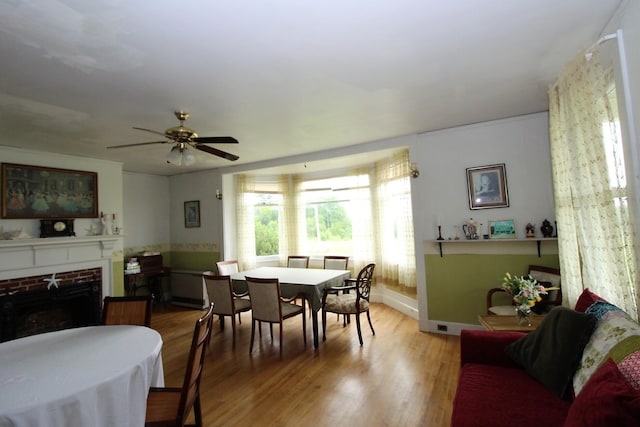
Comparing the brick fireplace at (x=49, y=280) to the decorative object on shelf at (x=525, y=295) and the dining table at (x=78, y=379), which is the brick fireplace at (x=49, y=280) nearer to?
the dining table at (x=78, y=379)

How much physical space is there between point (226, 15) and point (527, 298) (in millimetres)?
2836

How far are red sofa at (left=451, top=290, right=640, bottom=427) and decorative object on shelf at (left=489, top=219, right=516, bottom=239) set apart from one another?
1.62 metres

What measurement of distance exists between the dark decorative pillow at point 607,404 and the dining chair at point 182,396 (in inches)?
65.4

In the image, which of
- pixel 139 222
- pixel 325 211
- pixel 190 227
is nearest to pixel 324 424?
pixel 325 211

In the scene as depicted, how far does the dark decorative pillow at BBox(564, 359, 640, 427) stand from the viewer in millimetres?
882

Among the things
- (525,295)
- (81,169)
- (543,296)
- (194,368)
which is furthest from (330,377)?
(81,169)

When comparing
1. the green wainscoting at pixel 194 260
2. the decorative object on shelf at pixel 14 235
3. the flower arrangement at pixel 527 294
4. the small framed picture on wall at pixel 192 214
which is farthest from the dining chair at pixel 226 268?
the flower arrangement at pixel 527 294

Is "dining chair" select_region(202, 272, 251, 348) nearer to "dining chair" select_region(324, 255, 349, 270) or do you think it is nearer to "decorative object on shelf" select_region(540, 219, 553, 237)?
"dining chair" select_region(324, 255, 349, 270)

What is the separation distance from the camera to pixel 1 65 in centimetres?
191

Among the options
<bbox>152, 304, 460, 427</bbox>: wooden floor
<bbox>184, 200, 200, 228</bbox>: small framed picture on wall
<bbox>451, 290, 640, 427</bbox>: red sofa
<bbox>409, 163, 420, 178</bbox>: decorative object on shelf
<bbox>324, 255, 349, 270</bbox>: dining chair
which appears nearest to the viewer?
<bbox>451, 290, 640, 427</bbox>: red sofa

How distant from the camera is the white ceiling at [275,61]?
5.14 ft

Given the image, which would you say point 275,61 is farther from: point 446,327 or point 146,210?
point 146,210

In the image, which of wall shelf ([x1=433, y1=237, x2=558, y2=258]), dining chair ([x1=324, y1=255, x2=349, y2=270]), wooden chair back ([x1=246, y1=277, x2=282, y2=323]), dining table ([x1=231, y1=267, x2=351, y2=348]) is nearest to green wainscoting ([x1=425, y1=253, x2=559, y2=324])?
wall shelf ([x1=433, y1=237, x2=558, y2=258])

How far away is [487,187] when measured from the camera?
11.5 feet
